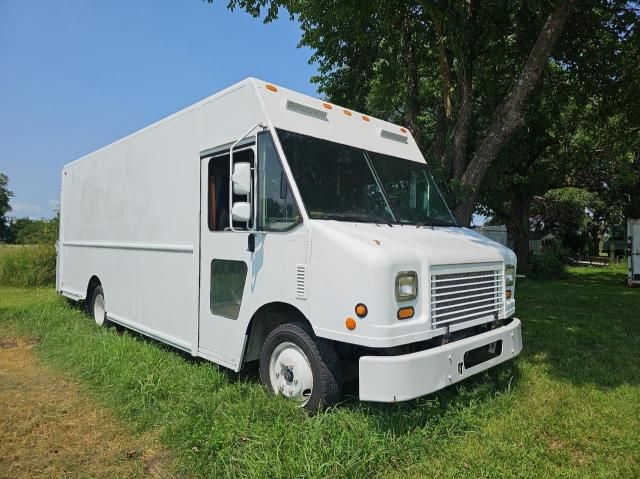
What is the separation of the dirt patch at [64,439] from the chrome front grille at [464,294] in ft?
7.87

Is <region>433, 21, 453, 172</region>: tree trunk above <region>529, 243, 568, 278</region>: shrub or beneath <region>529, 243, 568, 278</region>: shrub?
above

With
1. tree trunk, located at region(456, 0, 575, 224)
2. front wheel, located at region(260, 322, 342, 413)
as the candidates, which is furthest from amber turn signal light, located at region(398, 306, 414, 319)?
tree trunk, located at region(456, 0, 575, 224)

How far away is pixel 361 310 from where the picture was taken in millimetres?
3449

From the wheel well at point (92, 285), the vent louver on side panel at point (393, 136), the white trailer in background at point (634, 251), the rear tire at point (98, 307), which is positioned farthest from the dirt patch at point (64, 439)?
the white trailer in background at point (634, 251)

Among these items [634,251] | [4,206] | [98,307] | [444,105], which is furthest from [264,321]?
[4,206]

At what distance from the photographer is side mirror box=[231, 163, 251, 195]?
414 centimetres

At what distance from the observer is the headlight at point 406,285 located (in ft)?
11.4

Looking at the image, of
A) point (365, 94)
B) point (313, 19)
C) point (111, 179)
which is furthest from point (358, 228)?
point (365, 94)

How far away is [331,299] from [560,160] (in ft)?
59.0

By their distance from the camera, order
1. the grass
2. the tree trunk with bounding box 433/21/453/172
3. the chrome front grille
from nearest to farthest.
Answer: the grass, the chrome front grille, the tree trunk with bounding box 433/21/453/172

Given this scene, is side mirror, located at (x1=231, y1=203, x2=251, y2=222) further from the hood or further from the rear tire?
the rear tire

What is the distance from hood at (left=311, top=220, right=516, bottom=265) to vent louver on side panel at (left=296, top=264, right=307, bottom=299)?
1.18ft

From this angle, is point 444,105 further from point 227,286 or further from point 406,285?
point 406,285

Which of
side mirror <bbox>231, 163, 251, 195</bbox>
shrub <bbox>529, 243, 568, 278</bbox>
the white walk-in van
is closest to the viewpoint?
the white walk-in van
